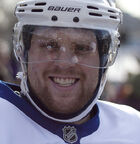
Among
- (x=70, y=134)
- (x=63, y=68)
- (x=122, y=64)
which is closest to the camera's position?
(x=63, y=68)

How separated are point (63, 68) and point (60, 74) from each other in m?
0.03

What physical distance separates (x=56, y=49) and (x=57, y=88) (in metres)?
0.21

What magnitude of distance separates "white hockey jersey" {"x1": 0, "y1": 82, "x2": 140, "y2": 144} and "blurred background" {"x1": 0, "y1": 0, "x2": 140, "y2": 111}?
2.25m

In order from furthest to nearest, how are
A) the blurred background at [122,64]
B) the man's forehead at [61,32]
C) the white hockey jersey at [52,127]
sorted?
1. the blurred background at [122,64]
2. the man's forehead at [61,32]
3. the white hockey jersey at [52,127]

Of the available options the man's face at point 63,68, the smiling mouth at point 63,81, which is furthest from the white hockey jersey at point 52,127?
the smiling mouth at point 63,81

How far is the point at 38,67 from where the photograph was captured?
3.18 meters

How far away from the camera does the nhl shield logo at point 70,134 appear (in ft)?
10.6

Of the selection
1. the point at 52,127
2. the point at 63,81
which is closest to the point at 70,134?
the point at 52,127

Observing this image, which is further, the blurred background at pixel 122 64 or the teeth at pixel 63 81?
the blurred background at pixel 122 64

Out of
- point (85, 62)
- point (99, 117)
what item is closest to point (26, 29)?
point (85, 62)

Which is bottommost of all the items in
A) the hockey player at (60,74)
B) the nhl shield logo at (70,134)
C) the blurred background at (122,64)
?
the blurred background at (122,64)

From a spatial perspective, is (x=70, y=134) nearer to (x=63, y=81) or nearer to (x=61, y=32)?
(x=63, y=81)

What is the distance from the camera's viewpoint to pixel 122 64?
13.7 meters

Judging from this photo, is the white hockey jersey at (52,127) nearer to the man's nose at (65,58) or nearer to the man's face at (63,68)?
the man's face at (63,68)
